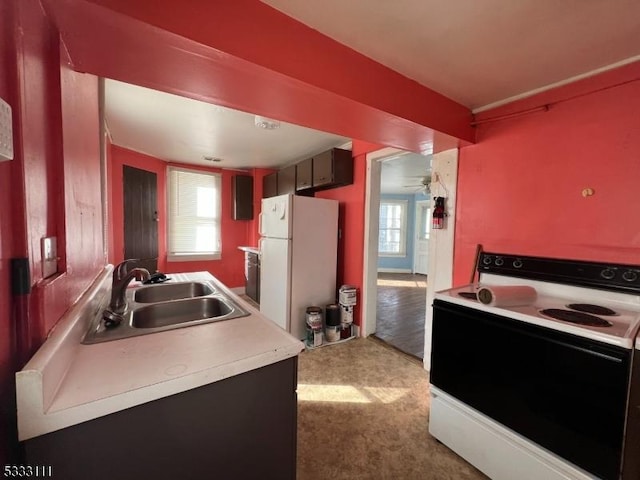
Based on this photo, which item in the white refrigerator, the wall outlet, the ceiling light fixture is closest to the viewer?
the wall outlet

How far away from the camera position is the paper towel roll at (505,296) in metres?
1.36

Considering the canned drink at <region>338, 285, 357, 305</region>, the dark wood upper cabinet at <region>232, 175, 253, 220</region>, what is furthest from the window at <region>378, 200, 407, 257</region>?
the canned drink at <region>338, 285, 357, 305</region>

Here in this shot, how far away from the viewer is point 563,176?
1.58 meters

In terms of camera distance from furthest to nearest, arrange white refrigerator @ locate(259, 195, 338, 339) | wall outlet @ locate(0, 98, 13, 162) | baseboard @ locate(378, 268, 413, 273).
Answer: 1. baseboard @ locate(378, 268, 413, 273)
2. white refrigerator @ locate(259, 195, 338, 339)
3. wall outlet @ locate(0, 98, 13, 162)

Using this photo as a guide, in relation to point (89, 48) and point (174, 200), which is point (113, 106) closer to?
point (89, 48)

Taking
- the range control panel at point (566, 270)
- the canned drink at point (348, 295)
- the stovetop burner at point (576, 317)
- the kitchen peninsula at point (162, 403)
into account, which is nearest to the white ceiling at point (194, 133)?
the canned drink at point (348, 295)

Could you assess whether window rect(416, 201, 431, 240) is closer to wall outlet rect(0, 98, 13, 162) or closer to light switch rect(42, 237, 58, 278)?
light switch rect(42, 237, 58, 278)

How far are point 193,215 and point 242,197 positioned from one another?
2.82 ft

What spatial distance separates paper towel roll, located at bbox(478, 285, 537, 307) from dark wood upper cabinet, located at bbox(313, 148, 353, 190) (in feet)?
6.60

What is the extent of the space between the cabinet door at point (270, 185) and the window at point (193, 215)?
0.81 m

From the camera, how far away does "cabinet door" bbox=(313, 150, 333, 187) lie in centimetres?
304

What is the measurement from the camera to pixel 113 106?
7.58ft

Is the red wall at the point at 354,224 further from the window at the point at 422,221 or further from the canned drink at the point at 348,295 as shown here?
the window at the point at 422,221

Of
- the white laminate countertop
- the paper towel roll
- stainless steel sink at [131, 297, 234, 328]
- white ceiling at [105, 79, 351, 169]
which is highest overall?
white ceiling at [105, 79, 351, 169]
